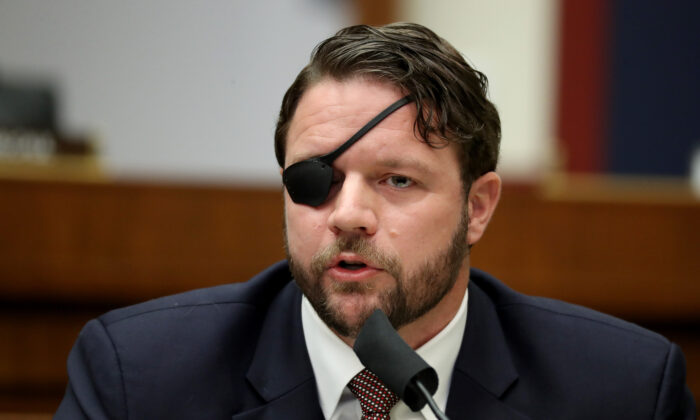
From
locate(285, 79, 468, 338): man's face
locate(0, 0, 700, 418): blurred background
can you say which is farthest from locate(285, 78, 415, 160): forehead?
locate(0, 0, 700, 418): blurred background

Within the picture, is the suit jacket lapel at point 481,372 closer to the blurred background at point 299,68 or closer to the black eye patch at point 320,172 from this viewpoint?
the black eye patch at point 320,172

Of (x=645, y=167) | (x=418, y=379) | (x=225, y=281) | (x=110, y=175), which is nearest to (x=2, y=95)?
(x=110, y=175)

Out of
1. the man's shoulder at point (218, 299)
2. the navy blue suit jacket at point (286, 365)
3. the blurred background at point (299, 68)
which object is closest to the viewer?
the navy blue suit jacket at point (286, 365)

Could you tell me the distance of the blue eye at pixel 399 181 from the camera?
4.64 feet

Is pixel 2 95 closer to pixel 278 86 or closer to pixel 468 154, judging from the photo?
pixel 278 86

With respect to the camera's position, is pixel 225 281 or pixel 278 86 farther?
pixel 278 86

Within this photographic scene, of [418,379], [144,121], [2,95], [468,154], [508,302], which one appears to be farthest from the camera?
[144,121]

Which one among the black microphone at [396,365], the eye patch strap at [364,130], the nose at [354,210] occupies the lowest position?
the black microphone at [396,365]

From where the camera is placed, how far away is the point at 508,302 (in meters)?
1.74

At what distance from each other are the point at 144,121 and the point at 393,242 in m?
3.62

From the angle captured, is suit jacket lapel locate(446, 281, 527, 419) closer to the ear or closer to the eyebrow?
the ear

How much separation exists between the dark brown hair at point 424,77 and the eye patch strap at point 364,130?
0.03m

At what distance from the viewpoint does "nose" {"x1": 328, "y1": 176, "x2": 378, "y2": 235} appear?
1353 millimetres

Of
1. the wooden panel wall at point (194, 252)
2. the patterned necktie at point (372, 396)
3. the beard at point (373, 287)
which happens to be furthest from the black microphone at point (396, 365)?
the wooden panel wall at point (194, 252)
